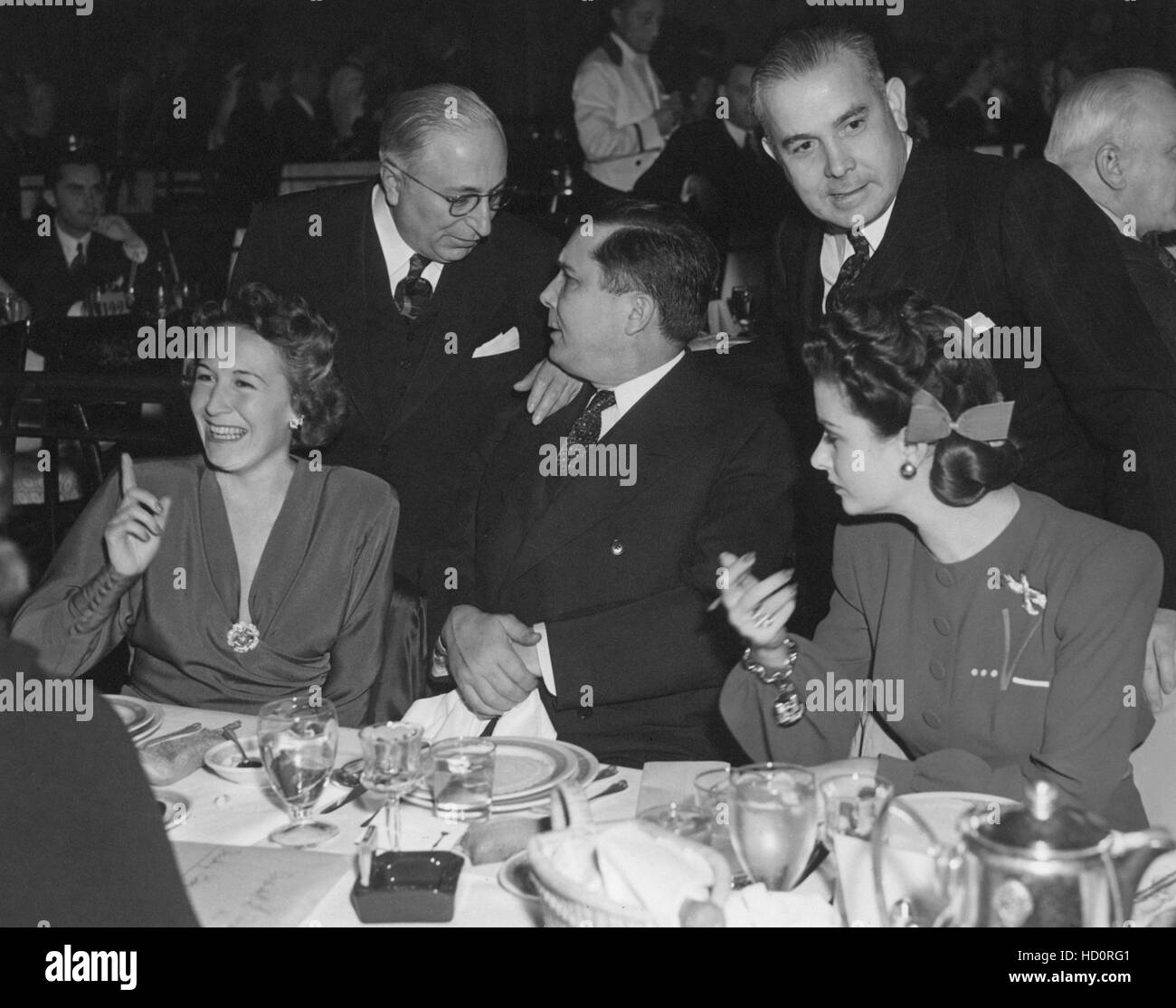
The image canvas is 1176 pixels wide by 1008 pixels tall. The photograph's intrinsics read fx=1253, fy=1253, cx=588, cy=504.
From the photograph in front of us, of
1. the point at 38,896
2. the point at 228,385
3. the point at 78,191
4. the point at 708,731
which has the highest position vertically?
the point at 78,191

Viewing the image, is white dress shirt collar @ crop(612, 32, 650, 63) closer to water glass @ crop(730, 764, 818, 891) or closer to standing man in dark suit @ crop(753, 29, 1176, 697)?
standing man in dark suit @ crop(753, 29, 1176, 697)

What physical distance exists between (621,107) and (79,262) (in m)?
2.97

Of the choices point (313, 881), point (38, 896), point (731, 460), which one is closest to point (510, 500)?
point (731, 460)

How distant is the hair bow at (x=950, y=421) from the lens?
182cm

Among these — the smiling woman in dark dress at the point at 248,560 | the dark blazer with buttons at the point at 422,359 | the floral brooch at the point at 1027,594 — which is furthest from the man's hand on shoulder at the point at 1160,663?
the dark blazer with buttons at the point at 422,359

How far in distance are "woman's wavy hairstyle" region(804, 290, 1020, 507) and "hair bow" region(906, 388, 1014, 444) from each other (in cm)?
3

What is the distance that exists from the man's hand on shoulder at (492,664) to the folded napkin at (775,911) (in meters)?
1.11

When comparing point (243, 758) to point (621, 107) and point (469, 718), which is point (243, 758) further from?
point (621, 107)

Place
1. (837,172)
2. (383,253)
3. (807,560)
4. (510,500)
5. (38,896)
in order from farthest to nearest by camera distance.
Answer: (807,560), (383,253), (510,500), (837,172), (38,896)

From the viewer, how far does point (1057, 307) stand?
2201mm

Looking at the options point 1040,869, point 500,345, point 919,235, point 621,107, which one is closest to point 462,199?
point 500,345
